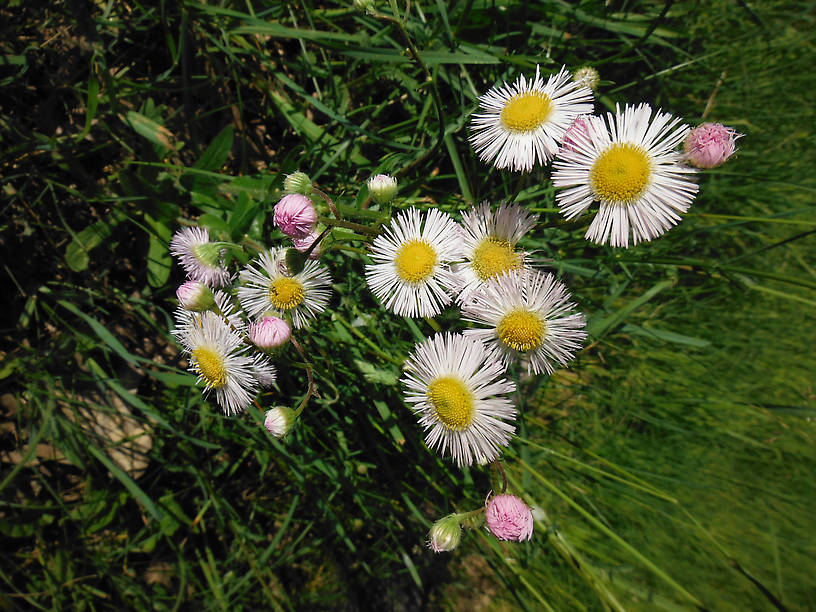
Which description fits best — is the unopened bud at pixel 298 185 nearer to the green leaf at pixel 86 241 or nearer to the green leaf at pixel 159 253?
the green leaf at pixel 159 253

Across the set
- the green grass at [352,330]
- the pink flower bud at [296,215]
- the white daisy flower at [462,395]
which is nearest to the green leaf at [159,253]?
the green grass at [352,330]

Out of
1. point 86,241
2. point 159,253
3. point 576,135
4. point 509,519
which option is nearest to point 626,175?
point 576,135

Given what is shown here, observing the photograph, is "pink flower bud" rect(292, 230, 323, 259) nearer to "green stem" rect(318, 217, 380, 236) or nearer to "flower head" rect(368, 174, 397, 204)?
"green stem" rect(318, 217, 380, 236)

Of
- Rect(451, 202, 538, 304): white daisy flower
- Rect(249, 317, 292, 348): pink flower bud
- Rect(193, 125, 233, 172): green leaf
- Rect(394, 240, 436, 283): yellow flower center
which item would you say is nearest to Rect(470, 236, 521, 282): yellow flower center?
Rect(451, 202, 538, 304): white daisy flower

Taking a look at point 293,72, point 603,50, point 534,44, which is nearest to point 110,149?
point 293,72

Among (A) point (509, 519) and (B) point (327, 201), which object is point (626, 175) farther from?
(A) point (509, 519)

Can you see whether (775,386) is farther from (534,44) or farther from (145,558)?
(145,558)
